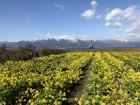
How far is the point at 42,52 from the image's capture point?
64312 millimetres

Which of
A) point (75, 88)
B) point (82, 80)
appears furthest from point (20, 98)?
point (82, 80)

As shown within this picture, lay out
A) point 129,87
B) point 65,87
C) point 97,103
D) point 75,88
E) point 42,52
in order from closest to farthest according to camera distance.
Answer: point 97,103, point 129,87, point 65,87, point 75,88, point 42,52

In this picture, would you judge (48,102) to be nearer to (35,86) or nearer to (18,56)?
(35,86)

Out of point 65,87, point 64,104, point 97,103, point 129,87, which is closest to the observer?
point 97,103

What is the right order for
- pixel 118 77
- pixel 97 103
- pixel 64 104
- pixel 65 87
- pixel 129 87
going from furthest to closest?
pixel 118 77, pixel 65 87, pixel 129 87, pixel 64 104, pixel 97 103

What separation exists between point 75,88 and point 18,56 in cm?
2836

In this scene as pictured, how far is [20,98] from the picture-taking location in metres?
15.4

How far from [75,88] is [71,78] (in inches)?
36.6

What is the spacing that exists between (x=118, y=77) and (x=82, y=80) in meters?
2.58

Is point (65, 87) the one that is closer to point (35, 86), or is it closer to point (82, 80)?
point (35, 86)

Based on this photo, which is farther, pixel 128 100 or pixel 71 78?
pixel 71 78

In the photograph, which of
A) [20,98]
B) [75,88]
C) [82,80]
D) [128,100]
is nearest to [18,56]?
[82,80]

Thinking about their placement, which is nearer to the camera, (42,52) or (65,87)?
(65,87)

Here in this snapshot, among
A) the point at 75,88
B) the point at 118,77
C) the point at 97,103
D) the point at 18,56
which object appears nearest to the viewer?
the point at 97,103
